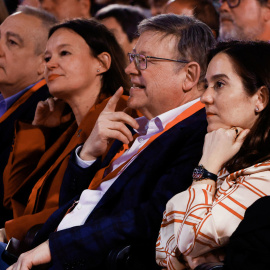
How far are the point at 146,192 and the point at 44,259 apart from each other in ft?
1.55

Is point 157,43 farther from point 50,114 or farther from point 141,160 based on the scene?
point 50,114

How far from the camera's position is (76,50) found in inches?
117

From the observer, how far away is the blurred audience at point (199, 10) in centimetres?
327

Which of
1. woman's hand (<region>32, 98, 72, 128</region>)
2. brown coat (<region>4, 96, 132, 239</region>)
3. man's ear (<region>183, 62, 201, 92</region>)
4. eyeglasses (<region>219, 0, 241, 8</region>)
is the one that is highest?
eyeglasses (<region>219, 0, 241, 8</region>)

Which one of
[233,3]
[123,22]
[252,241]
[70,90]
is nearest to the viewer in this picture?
[252,241]

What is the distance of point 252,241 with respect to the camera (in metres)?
1.53

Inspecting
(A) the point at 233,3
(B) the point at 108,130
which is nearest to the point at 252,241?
(B) the point at 108,130

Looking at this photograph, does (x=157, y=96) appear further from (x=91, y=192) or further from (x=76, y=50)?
(x=76, y=50)

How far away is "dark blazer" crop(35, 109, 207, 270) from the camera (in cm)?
202

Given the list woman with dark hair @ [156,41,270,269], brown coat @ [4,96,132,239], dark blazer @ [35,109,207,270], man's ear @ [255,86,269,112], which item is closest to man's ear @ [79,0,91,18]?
brown coat @ [4,96,132,239]

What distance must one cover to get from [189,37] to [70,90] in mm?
813

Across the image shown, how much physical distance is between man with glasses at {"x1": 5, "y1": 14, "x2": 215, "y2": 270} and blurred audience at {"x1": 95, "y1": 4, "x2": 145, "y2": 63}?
158 cm

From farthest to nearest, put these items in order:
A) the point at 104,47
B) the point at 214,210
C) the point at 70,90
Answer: the point at 104,47 → the point at 70,90 → the point at 214,210

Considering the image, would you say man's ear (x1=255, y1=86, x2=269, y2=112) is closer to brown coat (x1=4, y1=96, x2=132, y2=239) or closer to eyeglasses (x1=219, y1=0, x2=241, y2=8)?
brown coat (x1=4, y1=96, x2=132, y2=239)
